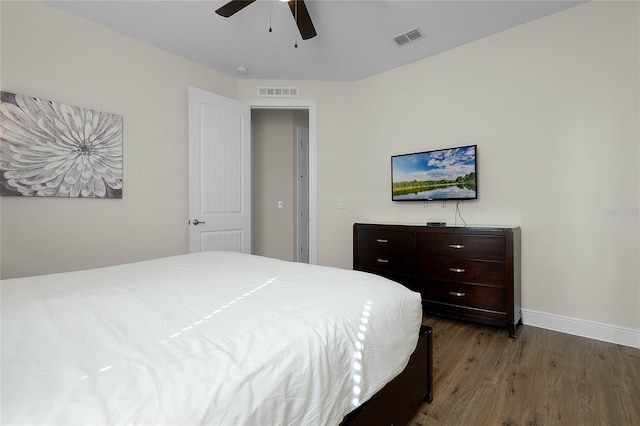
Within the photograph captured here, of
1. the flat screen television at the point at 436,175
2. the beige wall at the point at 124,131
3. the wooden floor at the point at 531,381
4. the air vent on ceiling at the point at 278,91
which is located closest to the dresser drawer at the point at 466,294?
the wooden floor at the point at 531,381

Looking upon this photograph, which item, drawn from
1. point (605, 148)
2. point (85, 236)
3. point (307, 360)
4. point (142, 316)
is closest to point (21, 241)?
point (85, 236)

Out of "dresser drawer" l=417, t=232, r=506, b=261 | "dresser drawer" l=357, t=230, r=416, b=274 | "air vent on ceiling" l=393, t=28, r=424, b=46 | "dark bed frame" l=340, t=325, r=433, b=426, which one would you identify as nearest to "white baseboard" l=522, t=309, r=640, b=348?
"dresser drawer" l=417, t=232, r=506, b=261

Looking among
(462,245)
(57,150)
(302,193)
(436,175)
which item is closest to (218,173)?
(57,150)

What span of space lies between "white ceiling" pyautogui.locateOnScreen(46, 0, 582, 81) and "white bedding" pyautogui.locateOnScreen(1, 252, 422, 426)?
226 cm

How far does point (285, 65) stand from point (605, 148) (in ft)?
10.1

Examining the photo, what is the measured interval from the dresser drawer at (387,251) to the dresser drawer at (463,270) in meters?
0.14

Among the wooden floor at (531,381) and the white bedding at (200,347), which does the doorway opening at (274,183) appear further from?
the white bedding at (200,347)

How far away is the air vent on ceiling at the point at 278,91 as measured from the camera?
149 inches

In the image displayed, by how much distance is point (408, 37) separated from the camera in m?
2.90

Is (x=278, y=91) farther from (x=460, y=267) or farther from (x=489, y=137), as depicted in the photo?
(x=460, y=267)

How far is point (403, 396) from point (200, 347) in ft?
→ 3.28

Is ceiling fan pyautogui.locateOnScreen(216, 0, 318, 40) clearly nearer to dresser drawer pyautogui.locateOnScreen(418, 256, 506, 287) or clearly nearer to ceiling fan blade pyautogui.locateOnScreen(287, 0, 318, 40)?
ceiling fan blade pyautogui.locateOnScreen(287, 0, 318, 40)

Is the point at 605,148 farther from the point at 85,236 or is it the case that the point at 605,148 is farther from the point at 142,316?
the point at 85,236

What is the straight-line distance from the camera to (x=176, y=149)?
3.22m
